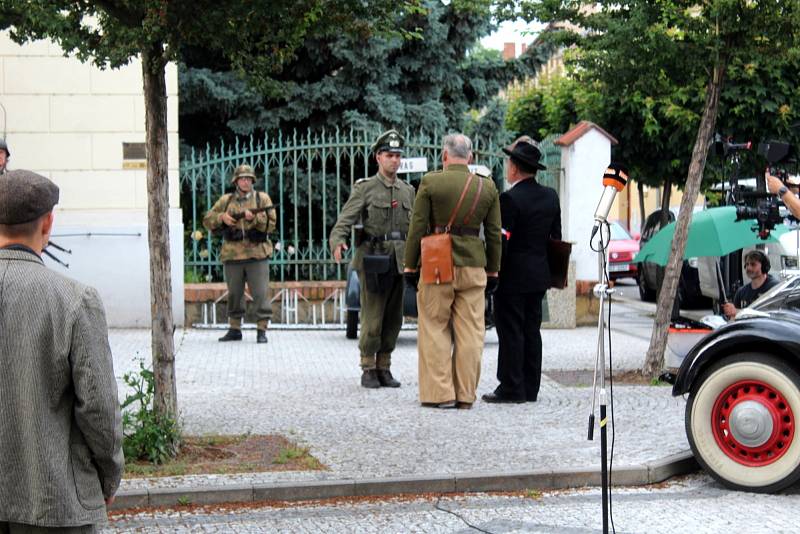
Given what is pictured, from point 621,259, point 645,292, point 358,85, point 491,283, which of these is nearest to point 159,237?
point 491,283

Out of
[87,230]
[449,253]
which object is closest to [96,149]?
[87,230]

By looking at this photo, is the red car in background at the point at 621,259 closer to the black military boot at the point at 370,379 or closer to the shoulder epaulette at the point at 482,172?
the shoulder epaulette at the point at 482,172

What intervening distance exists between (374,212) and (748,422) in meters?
4.34

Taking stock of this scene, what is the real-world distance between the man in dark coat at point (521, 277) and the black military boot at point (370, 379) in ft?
3.63

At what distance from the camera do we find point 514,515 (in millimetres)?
6820

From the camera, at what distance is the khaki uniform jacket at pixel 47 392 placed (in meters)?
3.66

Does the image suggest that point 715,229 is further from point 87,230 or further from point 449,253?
point 87,230

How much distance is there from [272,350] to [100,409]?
10.2 metres

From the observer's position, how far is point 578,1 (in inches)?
456

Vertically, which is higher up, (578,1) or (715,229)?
(578,1)

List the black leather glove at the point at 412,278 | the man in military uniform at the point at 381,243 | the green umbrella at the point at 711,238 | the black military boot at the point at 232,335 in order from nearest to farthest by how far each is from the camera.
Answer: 1. the black leather glove at the point at 412,278
2. the man in military uniform at the point at 381,243
3. the green umbrella at the point at 711,238
4. the black military boot at the point at 232,335

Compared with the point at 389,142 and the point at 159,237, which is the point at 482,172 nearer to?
the point at 389,142

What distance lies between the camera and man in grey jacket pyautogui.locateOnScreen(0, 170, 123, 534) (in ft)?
12.0

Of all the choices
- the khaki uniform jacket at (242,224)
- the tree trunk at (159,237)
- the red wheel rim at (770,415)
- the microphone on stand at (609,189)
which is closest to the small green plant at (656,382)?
the red wheel rim at (770,415)
